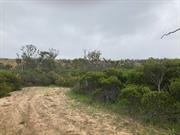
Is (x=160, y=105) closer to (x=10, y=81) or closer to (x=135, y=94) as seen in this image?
(x=135, y=94)

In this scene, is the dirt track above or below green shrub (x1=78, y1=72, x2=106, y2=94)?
below

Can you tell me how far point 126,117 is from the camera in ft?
49.1

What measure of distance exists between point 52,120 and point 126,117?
270 cm

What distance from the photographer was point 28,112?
55.5 feet

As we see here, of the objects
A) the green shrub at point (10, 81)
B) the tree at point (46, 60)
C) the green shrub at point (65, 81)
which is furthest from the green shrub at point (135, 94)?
the tree at point (46, 60)

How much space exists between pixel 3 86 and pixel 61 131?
13043 mm

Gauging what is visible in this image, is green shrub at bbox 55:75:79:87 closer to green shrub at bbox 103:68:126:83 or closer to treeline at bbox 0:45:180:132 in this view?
treeline at bbox 0:45:180:132

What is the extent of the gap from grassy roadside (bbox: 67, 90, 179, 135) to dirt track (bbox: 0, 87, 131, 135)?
0.33m

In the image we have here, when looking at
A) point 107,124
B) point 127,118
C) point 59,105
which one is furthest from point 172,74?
point 59,105

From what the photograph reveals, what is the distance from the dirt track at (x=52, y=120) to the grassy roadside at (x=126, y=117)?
0.33 metres

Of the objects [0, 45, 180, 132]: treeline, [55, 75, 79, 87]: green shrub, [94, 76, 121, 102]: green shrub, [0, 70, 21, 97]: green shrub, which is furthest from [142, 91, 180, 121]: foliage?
[55, 75, 79, 87]: green shrub

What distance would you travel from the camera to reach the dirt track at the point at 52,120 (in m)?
13.5

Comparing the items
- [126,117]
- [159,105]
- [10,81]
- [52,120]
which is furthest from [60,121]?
[10,81]

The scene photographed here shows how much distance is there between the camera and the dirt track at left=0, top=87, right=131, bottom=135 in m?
13.5
